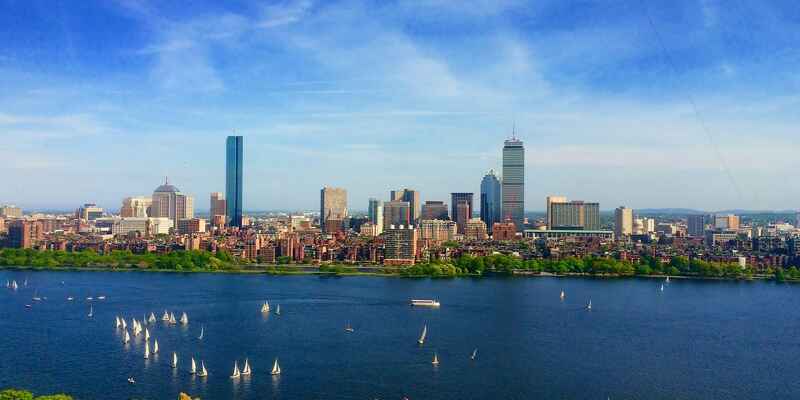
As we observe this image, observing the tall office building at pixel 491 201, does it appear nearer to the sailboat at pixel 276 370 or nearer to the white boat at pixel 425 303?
the white boat at pixel 425 303

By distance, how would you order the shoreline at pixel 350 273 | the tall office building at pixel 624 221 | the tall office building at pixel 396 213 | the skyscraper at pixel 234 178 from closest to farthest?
the shoreline at pixel 350 273 → the tall office building at pixel 624 221 → the tall office building at pixel 396 213 → the skyscraper at pixel 234 178

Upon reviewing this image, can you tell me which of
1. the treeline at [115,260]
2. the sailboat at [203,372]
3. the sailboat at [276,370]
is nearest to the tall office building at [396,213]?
the treeline at [115,260]

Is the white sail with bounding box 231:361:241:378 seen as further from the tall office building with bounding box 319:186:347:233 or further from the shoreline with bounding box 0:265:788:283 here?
the tall office building with bounding box 319:186:347:233

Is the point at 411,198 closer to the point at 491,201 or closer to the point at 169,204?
the point at 491,201

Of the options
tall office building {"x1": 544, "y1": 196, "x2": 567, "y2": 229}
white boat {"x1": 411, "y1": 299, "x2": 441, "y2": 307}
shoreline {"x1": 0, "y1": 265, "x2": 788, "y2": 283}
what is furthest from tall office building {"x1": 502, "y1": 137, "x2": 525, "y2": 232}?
white boat {"x1": 411, "y1": 299, "x2": 441, "y2": 307}

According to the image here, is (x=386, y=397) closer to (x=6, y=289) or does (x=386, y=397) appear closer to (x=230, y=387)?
(x=230, y=387)

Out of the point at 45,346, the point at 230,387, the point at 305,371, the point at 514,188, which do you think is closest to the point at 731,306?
the point at 305,371
